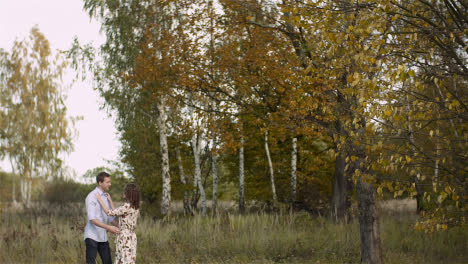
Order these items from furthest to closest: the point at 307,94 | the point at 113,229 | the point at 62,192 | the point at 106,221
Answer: the point at 62,192, the point at 307,94, the point at 106,221, the point at 113,229

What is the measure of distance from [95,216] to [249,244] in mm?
5555

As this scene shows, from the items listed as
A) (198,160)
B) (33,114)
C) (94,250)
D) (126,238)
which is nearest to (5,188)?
(33,114)

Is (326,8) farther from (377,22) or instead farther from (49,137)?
(49,137)

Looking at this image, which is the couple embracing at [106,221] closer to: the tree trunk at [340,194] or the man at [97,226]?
the man at [97,226]

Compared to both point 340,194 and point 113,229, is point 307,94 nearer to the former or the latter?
point 340,194

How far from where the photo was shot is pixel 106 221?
279 inches

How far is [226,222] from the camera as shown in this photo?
44.5 feet

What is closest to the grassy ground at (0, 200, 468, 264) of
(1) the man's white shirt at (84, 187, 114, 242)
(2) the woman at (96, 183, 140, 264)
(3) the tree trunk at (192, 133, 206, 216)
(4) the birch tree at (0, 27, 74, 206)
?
(2) the woman at (96, 183, 140, 264)

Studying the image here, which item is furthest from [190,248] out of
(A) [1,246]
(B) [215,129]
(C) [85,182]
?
(C) [85,182]

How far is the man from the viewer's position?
670 centimetres

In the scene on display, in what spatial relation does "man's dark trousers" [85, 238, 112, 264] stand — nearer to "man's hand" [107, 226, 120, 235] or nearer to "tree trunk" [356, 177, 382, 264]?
"man's hand" [107, 226, 120, 235]

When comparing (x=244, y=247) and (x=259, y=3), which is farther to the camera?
(x=259, y=3)

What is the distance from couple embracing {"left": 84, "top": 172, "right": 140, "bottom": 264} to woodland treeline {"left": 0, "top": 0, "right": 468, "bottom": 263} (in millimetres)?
3251

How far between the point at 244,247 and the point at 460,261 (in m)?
5.43
